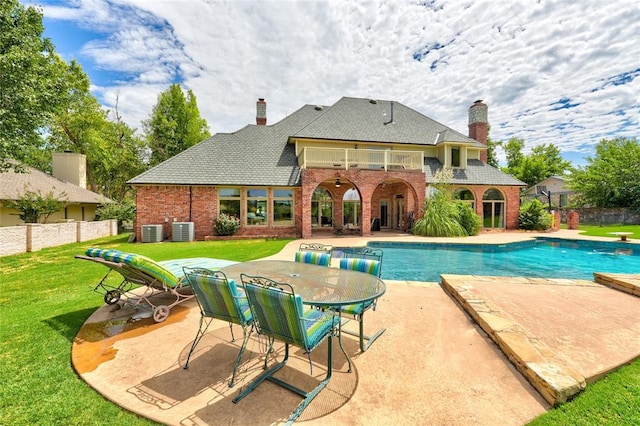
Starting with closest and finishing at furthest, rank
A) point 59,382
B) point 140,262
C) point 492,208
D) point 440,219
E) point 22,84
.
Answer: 1. point 59,382
2. point 140,262
3. point 22,84
4. point 440,219
5. point 492,208

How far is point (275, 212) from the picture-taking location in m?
16.9

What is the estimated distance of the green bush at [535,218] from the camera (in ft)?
60.3

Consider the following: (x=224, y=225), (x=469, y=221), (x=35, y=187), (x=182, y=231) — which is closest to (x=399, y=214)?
(x=469, y=221)

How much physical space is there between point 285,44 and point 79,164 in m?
22.2

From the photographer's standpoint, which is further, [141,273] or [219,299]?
[141,273]

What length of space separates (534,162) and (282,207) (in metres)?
44.0

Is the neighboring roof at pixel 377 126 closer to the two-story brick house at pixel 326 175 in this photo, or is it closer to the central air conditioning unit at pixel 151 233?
the two-story brick house at pixel 326 175

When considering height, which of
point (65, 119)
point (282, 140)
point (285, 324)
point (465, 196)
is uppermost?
point (65, 119)

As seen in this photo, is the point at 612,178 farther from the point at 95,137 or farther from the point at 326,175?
the point at 95,137

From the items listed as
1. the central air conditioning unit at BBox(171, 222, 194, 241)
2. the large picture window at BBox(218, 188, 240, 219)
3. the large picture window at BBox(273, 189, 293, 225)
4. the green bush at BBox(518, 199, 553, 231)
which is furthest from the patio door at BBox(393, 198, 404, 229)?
the central air conditioning unit at BBox(171, 222, 194, 241)

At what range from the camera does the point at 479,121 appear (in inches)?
846

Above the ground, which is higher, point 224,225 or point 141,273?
point 224,225

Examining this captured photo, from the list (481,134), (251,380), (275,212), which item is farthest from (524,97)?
(251,380)

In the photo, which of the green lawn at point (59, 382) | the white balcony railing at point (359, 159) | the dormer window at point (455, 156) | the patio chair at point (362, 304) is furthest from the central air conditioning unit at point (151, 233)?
the dormer window at point (455, 156)
